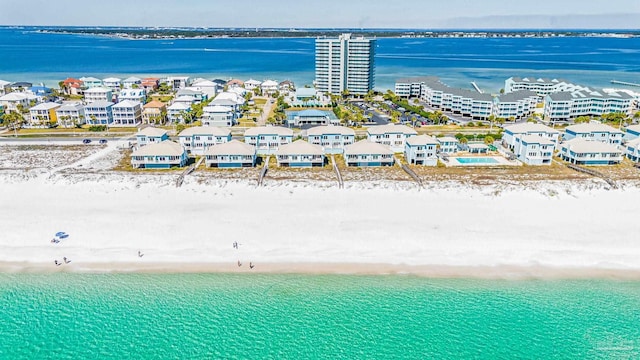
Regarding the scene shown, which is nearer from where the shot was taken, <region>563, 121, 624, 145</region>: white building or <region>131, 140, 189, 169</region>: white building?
<region>131, 140, 189, 169</region>: white building

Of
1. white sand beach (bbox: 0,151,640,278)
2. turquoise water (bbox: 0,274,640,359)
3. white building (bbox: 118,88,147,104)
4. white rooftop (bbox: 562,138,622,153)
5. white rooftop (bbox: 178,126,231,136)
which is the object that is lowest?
turquoise water (bbox: 0,274,640,359)

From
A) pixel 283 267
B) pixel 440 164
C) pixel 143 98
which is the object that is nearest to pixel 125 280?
pixel 283 267

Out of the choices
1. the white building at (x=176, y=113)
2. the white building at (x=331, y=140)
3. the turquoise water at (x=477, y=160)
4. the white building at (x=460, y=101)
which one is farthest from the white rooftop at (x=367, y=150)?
the white building at (x=176, y=113)

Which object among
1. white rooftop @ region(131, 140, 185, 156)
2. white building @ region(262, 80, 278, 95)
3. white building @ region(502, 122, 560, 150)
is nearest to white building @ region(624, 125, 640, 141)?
white building @ region(502, 122, 560, 150)

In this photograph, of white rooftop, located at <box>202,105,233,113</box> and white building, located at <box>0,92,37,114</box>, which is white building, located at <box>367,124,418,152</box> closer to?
white rooftop, located at <box>202,105,233,113</box>

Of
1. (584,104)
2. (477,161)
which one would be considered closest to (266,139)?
(477,161)

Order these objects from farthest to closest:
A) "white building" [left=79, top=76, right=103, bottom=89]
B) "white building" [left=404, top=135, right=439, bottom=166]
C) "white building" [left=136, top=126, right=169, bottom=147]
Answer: "white building" [left=79, top=76, right=103, bottom=89] → "white building" [left=136, top=126, right=169, bottom=147] → "white building" [left=404, top=135, right=439, bottom=166]

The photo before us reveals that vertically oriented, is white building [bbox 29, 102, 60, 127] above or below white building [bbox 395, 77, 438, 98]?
below

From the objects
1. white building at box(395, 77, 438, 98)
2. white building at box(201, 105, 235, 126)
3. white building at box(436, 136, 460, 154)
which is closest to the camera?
white building at box(436, 136, 460, 154)
